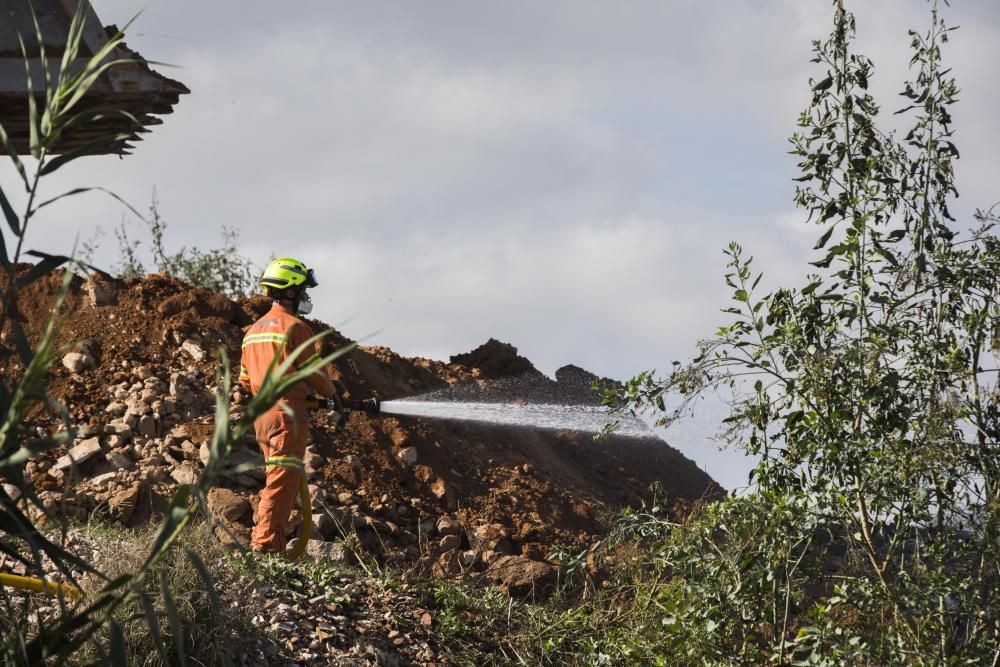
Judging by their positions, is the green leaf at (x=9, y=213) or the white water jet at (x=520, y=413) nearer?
the green leaf at (x=9, y=213)

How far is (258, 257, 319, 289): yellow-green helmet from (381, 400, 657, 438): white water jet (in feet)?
6.49

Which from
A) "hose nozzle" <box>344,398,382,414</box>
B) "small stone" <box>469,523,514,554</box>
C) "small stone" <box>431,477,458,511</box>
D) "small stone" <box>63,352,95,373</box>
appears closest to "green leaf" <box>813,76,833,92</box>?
"hose nozzle" <box>344,398,382,414</box>

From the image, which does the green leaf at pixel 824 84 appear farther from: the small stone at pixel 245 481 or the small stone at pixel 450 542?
the small stone at pixel 245 481

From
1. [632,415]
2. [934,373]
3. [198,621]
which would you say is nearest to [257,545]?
[198,621]

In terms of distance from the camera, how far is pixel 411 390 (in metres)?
12.5

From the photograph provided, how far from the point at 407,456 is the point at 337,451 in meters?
0.62

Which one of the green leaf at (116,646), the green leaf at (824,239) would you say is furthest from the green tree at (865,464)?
the green leaf at (116,646)

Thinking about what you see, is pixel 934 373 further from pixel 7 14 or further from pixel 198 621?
pixel 7 14

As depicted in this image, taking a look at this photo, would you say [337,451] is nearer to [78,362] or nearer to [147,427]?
[147,427]

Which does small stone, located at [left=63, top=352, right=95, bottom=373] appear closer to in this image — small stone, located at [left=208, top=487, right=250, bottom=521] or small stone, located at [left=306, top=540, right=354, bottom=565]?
small stone, located at [left=208, top=487, right=250, bottom=521]

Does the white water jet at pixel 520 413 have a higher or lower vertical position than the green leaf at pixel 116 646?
higher

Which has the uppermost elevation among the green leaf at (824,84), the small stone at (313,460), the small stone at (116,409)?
the green leaf at (824,84)

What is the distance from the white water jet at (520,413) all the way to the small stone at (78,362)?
2760 millimetres

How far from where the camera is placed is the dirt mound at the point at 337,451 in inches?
362
